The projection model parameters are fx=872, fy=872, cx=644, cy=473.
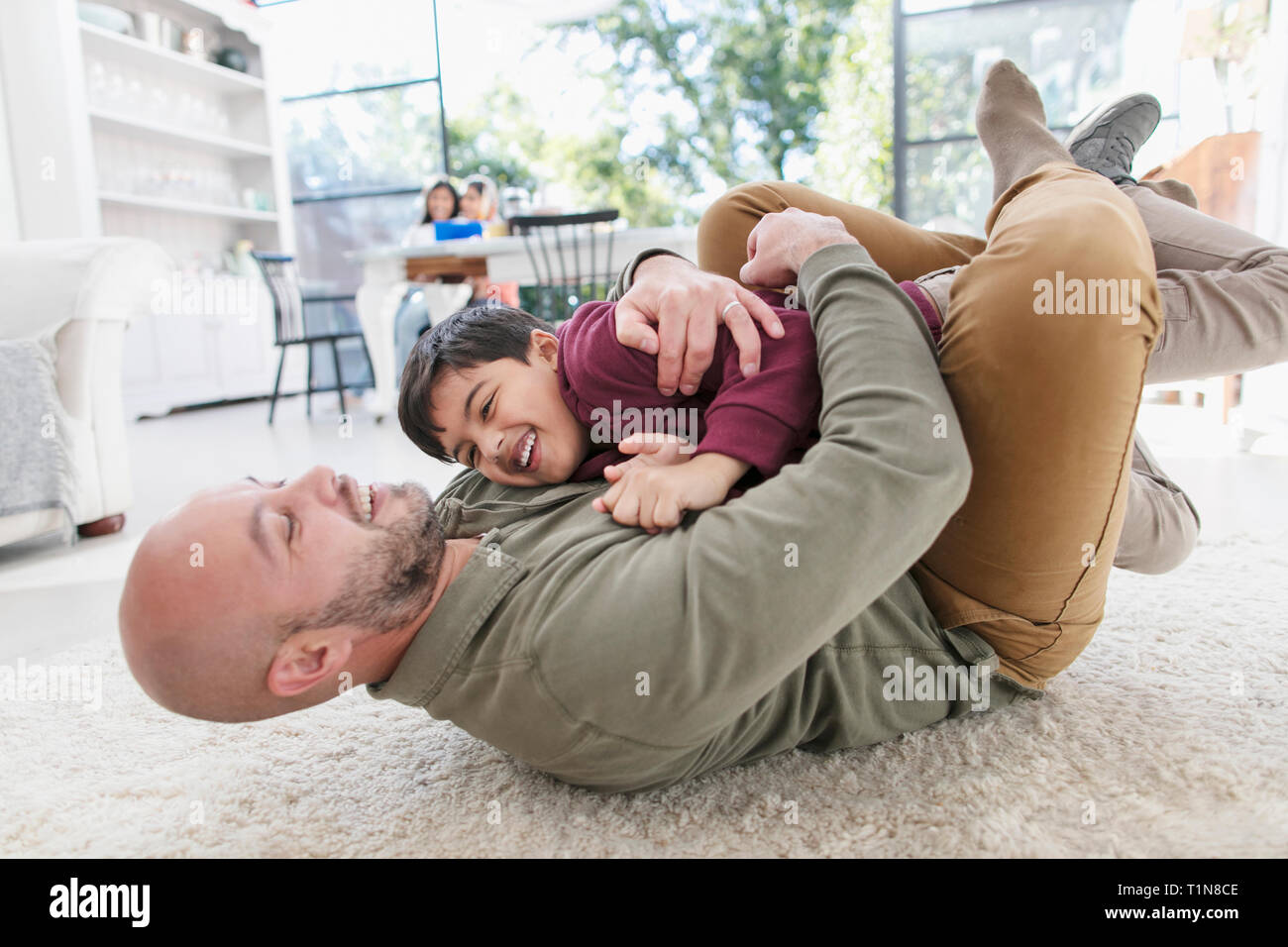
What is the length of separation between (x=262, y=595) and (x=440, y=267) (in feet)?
11.4

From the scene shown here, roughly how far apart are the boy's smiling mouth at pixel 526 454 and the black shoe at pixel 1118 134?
1.05m

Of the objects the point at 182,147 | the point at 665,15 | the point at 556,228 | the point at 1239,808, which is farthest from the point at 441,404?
the point at 665,15

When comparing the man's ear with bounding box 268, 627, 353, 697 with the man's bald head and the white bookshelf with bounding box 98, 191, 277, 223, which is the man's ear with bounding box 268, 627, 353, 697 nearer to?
the man's bald head

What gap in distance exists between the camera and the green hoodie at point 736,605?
79cm

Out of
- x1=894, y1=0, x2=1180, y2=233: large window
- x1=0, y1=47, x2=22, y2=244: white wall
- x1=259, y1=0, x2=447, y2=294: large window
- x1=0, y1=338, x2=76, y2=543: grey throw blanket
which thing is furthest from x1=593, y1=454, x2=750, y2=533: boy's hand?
x1=259, y1=0, x2=447, y2=294: large window

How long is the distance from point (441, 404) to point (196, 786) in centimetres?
59

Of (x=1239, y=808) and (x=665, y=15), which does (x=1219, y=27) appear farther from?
(x=665, y=15)

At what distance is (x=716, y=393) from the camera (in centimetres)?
111

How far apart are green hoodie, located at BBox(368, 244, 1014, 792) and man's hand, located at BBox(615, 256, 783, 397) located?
0.25 feet

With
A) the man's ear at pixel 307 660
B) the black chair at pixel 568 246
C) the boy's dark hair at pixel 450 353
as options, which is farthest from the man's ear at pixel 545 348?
the black chair at pixel 568 246

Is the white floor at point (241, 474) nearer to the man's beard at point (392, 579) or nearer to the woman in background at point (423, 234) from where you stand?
the woman in background at point (423, 234)

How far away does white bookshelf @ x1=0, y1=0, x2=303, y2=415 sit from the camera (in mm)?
5234

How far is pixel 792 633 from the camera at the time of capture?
0.79 m

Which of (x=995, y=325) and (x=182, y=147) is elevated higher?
(x=182, y=147)
